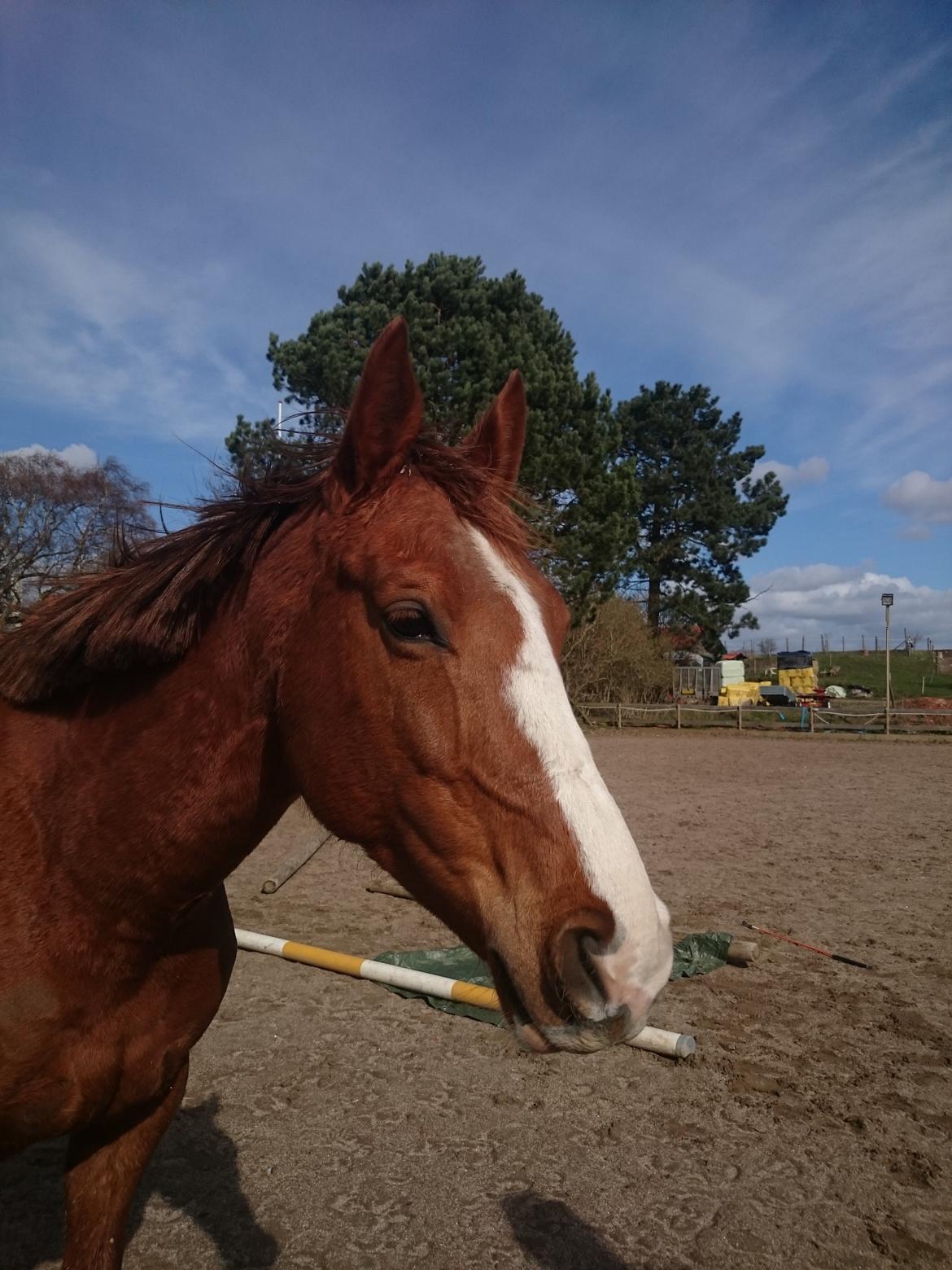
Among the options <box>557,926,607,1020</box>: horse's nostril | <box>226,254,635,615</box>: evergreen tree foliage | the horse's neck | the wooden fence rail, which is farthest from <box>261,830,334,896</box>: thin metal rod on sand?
the wooden fence rail

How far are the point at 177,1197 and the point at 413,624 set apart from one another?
3046 millimetres

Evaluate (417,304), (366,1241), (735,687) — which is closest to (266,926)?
(366,1241)

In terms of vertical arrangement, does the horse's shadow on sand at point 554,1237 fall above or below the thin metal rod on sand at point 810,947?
below

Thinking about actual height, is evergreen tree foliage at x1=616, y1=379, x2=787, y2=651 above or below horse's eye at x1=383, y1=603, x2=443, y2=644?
above

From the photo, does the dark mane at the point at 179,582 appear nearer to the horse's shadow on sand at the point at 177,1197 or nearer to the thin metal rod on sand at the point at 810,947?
the horse's shadow on sand at the point at 177,1197

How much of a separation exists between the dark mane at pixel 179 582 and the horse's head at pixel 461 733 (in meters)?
0.02

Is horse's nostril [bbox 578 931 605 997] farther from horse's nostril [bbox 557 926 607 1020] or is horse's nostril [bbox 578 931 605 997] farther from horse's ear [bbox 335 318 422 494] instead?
horse's ear [bbox 335 318 422 494]

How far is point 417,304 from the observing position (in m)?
16.7

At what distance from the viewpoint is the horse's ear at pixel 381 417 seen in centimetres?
175

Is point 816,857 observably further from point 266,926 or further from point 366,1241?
point 366,1241

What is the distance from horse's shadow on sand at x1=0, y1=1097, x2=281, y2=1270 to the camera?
9.43 ft

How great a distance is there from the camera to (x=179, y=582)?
6.16 feet

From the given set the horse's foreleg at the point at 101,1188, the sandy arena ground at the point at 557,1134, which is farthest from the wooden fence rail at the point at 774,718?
the horse's foreleg at the point at 101,1188

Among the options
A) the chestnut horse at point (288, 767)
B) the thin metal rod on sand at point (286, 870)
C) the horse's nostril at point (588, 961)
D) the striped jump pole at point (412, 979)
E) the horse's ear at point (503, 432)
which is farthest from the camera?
the thin metal rod on sand at point (286, 870)
